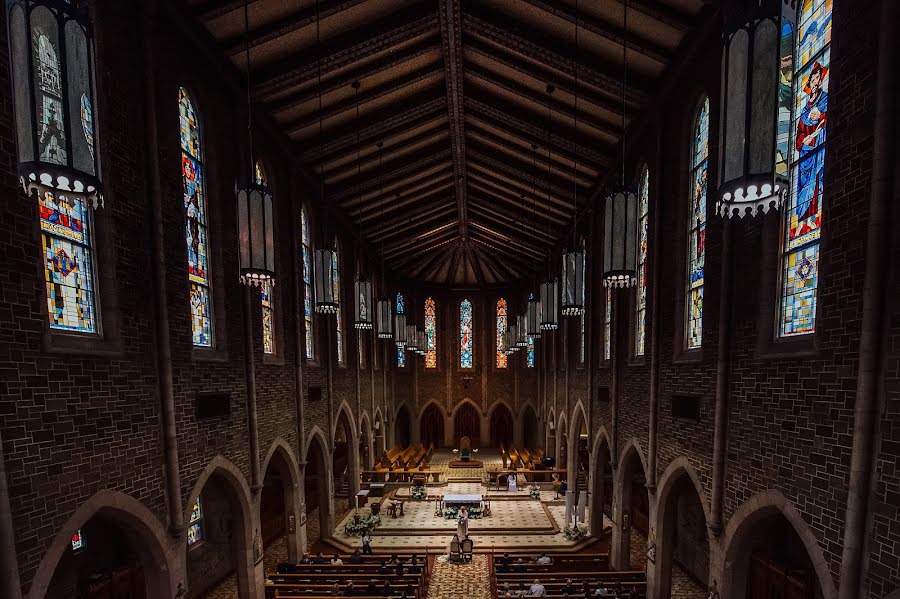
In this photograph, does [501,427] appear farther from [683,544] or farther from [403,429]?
[683,544]

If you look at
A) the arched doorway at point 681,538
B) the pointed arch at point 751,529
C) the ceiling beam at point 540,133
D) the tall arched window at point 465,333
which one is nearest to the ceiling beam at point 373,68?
the ceiling beam at point 540,133

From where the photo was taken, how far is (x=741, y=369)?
7340mm

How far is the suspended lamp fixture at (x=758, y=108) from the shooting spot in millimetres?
3391

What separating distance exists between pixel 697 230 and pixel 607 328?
5.91 metres

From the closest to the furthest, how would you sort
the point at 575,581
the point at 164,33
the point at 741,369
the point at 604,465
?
the point at 741,369
the point at 164,33
the point at 575,581
the point at 604,465

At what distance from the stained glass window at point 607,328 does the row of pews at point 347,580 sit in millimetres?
8492

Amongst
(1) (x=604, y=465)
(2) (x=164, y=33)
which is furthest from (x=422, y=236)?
(2) (x=164, y=33)

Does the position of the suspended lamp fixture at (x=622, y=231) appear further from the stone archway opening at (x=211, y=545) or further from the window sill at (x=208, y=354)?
the stone archway opening at (x=211, y=545)

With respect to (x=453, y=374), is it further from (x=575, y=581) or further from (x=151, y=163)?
(x=151, y=163)

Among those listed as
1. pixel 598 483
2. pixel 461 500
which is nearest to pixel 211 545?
pixel 461 500

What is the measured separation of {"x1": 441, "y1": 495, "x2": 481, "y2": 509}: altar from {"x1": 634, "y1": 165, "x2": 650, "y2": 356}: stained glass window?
939cm

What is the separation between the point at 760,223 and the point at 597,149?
21.9 ft

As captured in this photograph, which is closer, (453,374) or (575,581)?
(575,581)

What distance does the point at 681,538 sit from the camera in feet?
43.8
